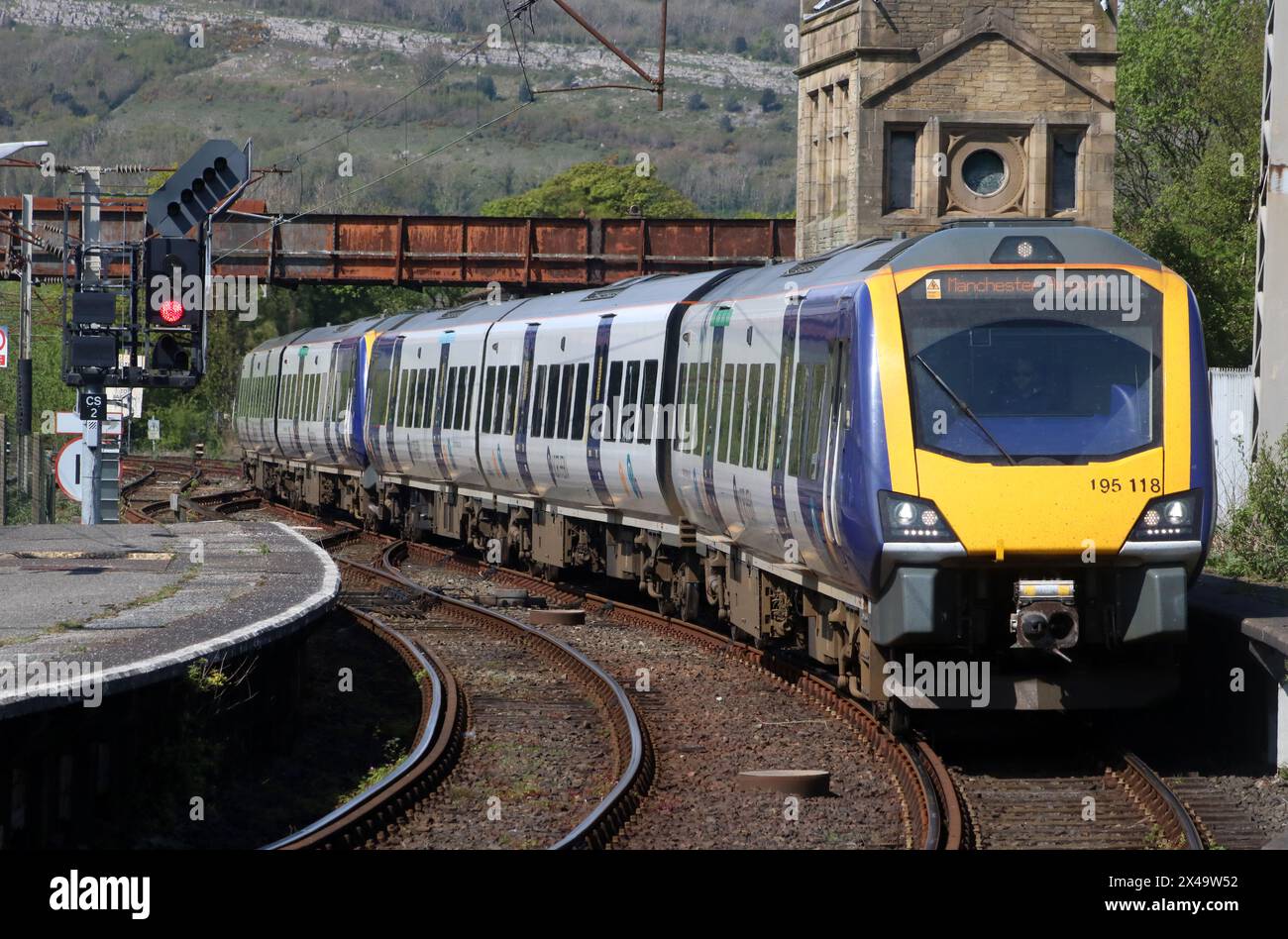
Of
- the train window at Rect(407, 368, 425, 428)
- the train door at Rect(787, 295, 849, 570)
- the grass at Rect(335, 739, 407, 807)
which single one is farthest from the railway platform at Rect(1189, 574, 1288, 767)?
the train window at Rect(407, 368, 425, 428)

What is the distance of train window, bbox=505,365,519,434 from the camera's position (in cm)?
2359

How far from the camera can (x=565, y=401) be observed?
21.6m

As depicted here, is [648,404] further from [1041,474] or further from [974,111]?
[974,111]

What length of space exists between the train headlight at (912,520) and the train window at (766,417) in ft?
9.85

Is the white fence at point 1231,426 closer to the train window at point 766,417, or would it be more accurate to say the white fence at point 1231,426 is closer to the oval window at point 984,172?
the train window at point 766,417

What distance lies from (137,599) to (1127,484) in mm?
7814

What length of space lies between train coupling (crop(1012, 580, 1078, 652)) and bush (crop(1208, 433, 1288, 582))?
633 centimetres

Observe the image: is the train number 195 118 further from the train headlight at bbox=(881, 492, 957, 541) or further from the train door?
the train door

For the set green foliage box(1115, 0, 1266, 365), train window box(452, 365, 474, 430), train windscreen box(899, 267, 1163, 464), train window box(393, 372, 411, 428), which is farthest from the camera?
green foliage box(1115, 0, 1266, 365)

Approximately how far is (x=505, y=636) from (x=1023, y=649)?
8.17 m

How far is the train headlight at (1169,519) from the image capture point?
11.4 meters

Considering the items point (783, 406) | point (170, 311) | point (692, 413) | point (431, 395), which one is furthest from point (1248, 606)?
point (431, 395)
